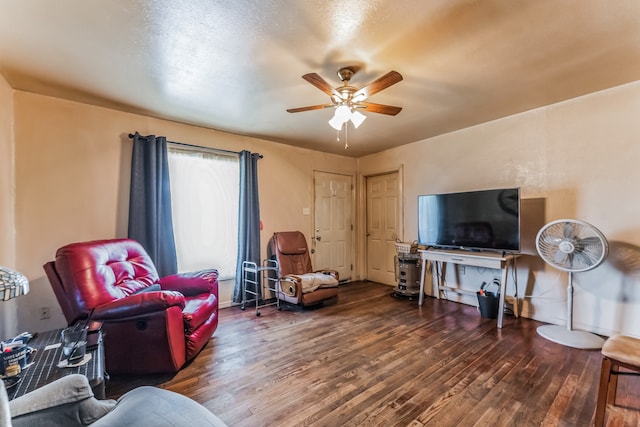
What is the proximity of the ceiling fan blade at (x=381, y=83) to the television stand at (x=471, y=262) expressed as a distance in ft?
7.34

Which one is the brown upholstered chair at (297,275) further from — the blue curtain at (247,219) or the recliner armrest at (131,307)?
the recliner armrest at (131,307)

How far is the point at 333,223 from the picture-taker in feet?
16.4

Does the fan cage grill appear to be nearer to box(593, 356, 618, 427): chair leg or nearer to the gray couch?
box(593, 356, 618, 427): chair leg

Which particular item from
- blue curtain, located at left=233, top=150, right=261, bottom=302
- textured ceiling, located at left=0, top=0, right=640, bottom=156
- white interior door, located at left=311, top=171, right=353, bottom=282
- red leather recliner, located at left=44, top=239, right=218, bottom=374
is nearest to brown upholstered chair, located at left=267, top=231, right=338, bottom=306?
blue curtain, located at left=233, top=150, right=261, bottom=302

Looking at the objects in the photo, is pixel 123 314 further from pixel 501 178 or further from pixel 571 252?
pixel 501 178

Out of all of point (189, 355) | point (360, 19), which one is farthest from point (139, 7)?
point (189, 355)

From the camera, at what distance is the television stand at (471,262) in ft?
9.89

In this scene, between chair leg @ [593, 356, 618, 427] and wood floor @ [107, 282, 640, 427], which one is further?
wood floor @ [107, 282, 640, 427]

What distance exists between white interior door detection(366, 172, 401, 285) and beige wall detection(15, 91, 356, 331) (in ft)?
10.8

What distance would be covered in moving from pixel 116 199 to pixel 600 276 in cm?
503

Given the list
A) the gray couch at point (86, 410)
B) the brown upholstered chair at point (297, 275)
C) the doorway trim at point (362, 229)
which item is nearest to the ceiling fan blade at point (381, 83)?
the gray couch at point (86, 410)

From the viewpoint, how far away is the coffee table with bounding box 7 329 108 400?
4.24ft

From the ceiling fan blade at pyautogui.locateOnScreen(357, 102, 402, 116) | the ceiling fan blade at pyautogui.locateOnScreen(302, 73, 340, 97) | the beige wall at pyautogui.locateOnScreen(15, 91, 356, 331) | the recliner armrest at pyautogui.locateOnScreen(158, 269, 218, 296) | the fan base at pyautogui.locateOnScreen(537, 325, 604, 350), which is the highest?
the ceiling fan blade at pyautogui.locateOnScreen(302, 73, 340, 97)

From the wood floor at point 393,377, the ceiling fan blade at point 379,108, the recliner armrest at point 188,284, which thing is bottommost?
the wood floor at point 393,377
